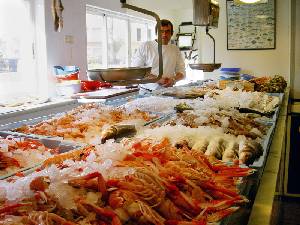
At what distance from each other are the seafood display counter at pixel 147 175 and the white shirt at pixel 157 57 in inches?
130

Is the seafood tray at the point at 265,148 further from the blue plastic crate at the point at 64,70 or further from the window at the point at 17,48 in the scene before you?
the window at the point at 17,48

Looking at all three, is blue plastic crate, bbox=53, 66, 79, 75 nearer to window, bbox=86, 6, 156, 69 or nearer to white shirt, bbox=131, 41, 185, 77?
white shirt, bbox=131, 41, 185, 77

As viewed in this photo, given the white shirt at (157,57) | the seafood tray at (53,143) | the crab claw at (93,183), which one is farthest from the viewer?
the white shirt at (157,57)

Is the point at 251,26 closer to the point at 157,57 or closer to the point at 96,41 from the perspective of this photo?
the point at 157,57

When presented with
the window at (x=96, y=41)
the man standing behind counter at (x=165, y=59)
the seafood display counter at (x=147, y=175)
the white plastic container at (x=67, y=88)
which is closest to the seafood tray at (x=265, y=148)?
the seafood display counter at (x=147, y=175)

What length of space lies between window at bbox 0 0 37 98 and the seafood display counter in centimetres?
341

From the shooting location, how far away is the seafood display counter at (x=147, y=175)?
139 cm

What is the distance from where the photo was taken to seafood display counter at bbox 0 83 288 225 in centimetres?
139

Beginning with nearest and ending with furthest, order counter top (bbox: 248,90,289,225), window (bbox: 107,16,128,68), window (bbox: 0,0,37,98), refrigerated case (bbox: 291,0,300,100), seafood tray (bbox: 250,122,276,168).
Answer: counter top (bbox: 248,90,289,225) < seafood tray (bbox: 250,122,276,168) < window (bbox: 0,0,37,98) < refrigerated case (bbox: 291,0,300,100) < window (bbox: 107,16,128,68)

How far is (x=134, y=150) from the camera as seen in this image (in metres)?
1.99

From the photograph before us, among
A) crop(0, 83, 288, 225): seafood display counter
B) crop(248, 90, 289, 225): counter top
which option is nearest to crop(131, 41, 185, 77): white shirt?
crop(0, 83, 288, 225): seafood display counter

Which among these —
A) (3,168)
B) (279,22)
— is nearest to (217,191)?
(3,168)

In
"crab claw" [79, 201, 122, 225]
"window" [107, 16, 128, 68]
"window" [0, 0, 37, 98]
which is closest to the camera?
"crab claw" [79, 201, 122, 225]

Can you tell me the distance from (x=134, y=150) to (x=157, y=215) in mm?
602
